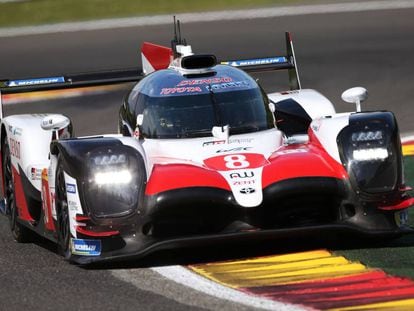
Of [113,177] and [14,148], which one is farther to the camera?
[14,148]

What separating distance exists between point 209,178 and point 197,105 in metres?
1.29

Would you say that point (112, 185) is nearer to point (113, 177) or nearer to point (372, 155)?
point (113, 177)

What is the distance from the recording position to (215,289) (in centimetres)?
721

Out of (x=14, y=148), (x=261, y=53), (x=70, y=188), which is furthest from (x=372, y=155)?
(x=261, y=53)

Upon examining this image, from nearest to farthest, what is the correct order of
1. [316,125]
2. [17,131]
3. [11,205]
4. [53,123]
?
[316,125] → [53,123] → [17,131] → [11,205]

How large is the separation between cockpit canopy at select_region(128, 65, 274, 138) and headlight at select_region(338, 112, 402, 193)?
3.30 feet

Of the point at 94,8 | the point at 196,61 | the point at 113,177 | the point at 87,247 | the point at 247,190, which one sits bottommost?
the point at 94,8

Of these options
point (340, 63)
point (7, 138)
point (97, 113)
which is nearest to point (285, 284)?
point (7, 138)

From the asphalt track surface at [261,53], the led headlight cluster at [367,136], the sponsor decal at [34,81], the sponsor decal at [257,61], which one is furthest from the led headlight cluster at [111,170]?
the sponsor decal at [257,61]

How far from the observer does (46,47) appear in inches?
754

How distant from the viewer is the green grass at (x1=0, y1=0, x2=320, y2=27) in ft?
68.0

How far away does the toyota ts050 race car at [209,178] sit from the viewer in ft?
26.2

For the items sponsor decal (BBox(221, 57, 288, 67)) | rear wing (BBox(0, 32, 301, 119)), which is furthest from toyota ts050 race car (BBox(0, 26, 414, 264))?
sponsor decal (BBox(221, 57, 288, 67))

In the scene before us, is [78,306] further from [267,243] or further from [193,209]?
[267,243]
